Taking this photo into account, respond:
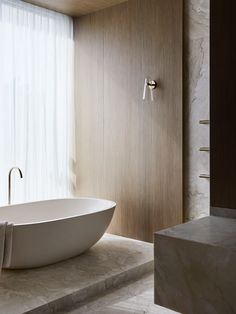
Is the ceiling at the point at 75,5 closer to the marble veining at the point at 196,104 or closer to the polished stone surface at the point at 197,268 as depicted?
the marble veining at the point at 196,104

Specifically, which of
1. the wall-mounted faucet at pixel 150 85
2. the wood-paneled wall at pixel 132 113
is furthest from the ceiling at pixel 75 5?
the wall-mounted faucet at pixel 150 85

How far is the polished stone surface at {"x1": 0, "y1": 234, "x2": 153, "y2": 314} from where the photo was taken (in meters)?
2.53

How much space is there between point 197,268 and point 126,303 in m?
1.56

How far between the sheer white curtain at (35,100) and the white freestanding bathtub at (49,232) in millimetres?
323

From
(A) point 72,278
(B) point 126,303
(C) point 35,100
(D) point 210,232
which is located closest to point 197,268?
(D) point 210,232

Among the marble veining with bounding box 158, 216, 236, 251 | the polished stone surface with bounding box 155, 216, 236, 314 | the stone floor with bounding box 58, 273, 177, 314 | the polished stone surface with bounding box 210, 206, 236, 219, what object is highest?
the polished stone surface with bounding box 210, 206, 236, 219

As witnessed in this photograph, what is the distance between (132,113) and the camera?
3.99 metres

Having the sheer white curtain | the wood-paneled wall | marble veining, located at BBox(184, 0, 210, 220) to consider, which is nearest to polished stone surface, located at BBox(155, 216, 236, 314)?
marble veining, located at BBox(184, 0, 210, 220)

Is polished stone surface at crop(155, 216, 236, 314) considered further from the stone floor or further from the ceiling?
the ceiling

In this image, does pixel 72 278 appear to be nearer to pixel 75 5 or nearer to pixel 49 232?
pixel 49 232

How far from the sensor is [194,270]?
133 centimetres

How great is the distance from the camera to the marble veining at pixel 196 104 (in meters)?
3.46

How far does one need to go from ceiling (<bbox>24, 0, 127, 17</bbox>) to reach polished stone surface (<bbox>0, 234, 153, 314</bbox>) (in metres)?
2.57

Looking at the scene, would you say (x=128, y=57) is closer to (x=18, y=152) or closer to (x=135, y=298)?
(x=18, y=152)
